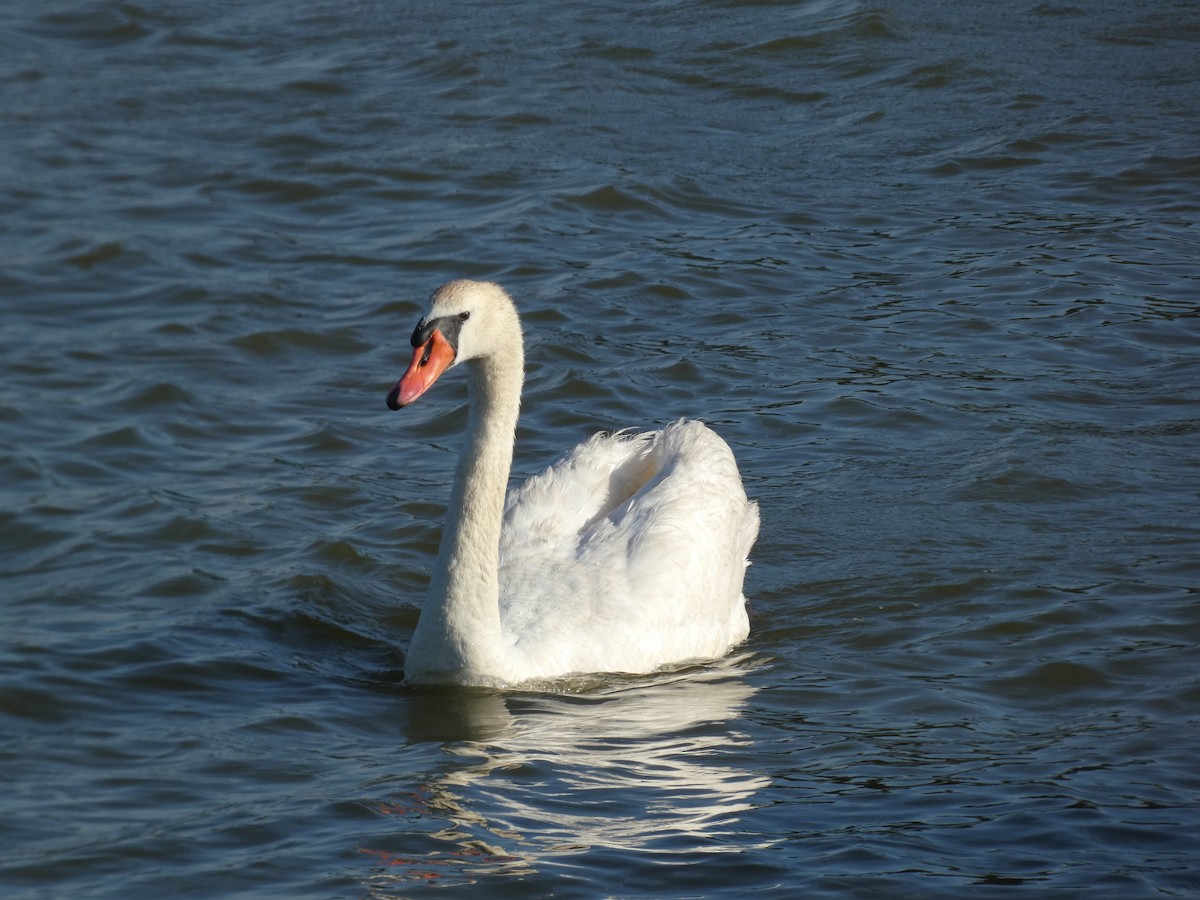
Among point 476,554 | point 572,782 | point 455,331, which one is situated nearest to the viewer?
point 572,782

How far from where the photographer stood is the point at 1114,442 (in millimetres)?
10836

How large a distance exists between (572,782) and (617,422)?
15.9ft

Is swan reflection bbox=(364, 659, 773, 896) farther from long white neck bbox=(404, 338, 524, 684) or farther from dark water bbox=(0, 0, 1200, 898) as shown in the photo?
long white neck bbox=(404, 338, 524, 684)

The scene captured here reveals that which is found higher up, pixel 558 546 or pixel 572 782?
pixel 558 546

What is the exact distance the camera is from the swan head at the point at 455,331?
7559 mm

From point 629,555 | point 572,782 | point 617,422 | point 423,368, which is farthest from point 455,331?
point 617,422

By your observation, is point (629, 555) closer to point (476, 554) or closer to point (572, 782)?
point (476, 554)

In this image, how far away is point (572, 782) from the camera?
23.3 feet

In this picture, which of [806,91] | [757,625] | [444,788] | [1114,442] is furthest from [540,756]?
[806,91]

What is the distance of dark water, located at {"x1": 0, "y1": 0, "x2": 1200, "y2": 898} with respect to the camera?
680 centimetres

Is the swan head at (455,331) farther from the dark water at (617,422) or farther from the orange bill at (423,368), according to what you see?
the dark water at (617,422)

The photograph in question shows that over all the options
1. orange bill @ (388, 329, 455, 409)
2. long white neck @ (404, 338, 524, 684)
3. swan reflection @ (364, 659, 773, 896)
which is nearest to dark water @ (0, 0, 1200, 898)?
swan reflection @ (364, 659, 773, 896)

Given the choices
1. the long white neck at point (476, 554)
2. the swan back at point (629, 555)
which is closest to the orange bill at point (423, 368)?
the long white neck at point (476, 554)

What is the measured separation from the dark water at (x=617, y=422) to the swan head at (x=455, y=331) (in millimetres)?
1505
